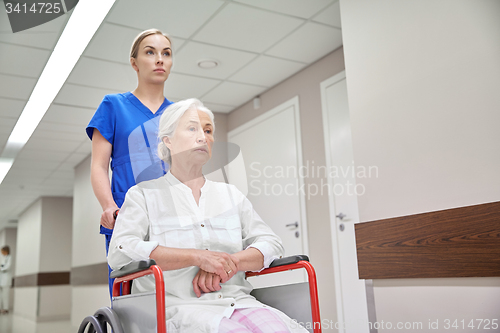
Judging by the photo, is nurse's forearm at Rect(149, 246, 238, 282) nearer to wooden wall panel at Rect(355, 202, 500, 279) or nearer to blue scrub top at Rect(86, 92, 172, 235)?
blue scrub top at Rect(86, 92, 172, 235)

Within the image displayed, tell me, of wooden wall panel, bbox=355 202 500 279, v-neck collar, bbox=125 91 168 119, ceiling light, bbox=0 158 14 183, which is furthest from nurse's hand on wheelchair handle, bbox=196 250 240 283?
ceiling light, bbox=0 158 14 183

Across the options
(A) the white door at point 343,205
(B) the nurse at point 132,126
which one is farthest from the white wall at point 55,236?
(B) the nurse at point 132,126

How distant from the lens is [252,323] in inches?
50.5

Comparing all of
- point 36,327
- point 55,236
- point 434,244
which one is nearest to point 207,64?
point 434,244

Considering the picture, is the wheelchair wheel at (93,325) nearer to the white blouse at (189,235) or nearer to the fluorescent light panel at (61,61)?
the white blouse at (189,235)

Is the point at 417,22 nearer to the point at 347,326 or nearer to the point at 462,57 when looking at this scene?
the point at 462,57

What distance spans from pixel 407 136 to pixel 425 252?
24.8 inches

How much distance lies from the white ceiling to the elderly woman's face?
3.10ft

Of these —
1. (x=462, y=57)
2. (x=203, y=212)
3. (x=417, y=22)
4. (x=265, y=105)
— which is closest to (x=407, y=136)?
(x=462, y=57)

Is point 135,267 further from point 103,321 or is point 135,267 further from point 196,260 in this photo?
point 103,321

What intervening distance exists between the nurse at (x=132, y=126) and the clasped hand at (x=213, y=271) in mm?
437

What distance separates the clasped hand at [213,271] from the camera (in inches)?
52.3

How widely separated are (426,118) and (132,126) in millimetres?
1510

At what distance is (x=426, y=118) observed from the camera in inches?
87.8
